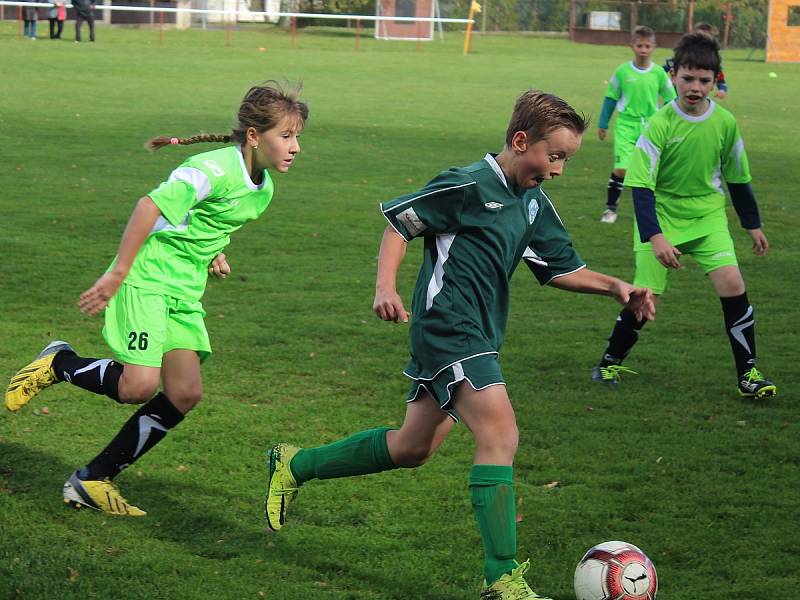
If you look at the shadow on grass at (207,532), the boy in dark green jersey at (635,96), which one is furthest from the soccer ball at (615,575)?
the boy in dark green jersey at (635,96)

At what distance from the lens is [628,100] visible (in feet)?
41.7

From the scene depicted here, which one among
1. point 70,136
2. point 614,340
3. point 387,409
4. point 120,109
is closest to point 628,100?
→ point 614,340

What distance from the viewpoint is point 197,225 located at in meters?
4.95

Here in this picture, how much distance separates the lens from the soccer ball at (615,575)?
4.10 m

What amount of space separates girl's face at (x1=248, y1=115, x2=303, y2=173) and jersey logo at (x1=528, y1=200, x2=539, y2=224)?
1046mm

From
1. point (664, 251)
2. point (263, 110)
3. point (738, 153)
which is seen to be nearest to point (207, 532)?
point (263, 110)

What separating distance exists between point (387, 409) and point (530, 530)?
66.8 inches

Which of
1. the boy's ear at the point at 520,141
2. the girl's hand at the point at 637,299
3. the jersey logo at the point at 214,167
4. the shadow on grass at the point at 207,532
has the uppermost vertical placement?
the boy's ear at the point at 520,141

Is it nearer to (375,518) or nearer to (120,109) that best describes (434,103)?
(120,109)

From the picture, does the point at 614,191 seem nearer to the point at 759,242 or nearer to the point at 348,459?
the point at 759,242

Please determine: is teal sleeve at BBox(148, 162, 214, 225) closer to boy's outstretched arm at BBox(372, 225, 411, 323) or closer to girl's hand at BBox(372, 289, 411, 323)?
boy's outstretched arm at BBox(372, 225, 411, 323)

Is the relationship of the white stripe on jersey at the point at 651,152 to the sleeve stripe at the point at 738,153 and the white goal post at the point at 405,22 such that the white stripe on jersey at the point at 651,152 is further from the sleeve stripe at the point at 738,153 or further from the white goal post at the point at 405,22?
the white goal post at the point at 405,22

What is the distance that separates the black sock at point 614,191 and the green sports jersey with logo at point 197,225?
8.05 m

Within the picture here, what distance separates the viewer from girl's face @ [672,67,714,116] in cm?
669
